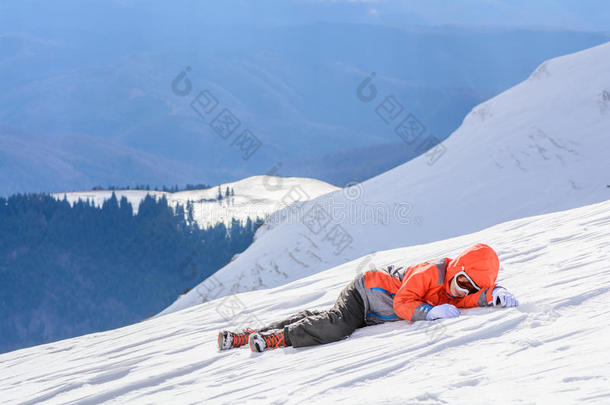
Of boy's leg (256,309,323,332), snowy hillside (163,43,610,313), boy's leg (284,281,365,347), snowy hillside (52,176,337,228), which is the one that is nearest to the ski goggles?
boy's leg (284,281,365,347)

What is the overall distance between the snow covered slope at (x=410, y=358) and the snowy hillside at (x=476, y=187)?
17.7ft

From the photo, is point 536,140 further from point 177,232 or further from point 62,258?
point 62,258

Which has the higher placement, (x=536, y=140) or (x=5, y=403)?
(x=536, y=140)

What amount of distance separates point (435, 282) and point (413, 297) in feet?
0.66

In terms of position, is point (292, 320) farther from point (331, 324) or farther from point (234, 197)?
point (234, 197)

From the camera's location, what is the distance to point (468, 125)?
51.9 ft

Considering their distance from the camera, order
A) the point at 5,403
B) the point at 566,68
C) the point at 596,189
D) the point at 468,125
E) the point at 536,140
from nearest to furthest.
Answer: the point at 5,403 → the point at 596,189 → the point at 536,140 → the point at 566,68 → the point at 468,125

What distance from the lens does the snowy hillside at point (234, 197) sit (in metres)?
44.7

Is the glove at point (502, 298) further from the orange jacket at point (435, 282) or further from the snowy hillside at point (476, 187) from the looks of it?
the snowy hillside at point (476, 187)

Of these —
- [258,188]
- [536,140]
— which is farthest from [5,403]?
[258,188]

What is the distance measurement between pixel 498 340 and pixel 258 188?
5317 centimetres

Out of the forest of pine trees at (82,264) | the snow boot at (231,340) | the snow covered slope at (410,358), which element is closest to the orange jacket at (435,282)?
the snow covered slope at (410,358)

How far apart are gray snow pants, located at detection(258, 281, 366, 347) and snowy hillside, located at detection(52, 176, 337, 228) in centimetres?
3640

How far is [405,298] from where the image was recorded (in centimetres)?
384
